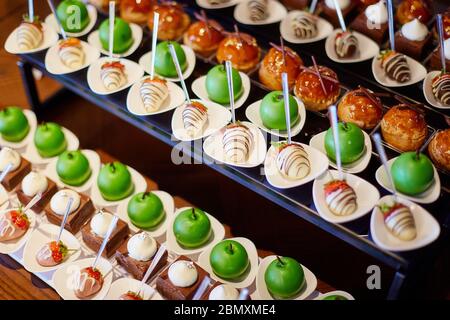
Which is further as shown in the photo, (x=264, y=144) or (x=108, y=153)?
(x=108, y=153)

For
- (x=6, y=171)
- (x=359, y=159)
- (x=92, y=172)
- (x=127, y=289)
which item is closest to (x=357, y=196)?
(x=359, y=159)

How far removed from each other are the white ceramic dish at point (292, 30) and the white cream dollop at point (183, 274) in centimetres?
102

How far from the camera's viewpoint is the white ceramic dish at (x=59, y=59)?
2.59 metres

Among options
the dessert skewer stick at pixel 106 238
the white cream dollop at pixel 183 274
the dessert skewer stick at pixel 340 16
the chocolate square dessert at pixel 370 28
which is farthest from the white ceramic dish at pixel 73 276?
the chocolate square dessert at pixel 370 28

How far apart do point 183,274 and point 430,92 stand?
110 centimetres

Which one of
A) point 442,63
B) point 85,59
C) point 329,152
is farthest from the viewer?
point 85,59

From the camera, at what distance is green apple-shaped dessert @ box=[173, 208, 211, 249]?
7.45 feet

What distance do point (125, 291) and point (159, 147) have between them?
0.93 m

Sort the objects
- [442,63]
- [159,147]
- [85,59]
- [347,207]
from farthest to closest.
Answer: [159,147], [85,59], [442,63], [347,207]

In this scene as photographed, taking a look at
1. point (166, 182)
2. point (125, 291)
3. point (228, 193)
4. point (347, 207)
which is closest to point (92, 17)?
point (166, 182)

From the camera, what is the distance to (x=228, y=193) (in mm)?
2816

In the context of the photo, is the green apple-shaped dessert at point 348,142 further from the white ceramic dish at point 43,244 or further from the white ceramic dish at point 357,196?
the white ceramic dish at point 43,244

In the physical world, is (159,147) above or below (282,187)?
below
